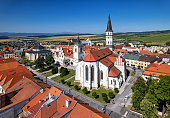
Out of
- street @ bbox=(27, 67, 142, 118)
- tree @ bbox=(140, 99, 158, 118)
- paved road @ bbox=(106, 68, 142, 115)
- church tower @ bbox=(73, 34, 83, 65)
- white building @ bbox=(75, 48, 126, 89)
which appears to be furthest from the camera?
church tower @ bbox=(73, 34, 83, 65)

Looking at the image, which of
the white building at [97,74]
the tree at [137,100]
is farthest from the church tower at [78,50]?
the tree at [137,100]

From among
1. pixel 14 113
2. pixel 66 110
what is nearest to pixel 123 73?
pixel 66 110

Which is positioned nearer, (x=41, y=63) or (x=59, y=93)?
(x=59, y=93)

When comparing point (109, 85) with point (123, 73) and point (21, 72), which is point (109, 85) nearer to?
point (123, 73)

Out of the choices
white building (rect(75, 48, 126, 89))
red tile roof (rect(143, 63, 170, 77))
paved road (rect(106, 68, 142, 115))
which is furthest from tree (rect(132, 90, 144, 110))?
red tile roof (rect(143, 63, 170, 77))

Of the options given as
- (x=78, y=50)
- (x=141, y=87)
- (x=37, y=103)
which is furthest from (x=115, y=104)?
(x=78, y=50)

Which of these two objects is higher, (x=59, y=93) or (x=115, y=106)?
(x=59, y=93)

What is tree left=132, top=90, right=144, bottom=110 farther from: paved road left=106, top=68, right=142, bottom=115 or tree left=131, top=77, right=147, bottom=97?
paved road left=106, top=68, right=142, bottom=115

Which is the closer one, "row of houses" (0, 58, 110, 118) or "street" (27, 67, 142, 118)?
"row of houses" (0, 58, 110, 118)

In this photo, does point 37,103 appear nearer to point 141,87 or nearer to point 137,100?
point 137,100
